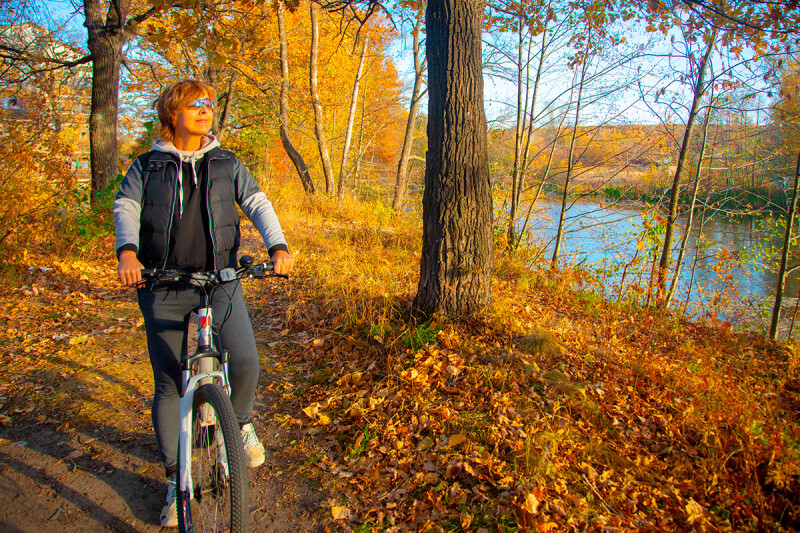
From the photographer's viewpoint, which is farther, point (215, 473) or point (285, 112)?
point (285, 112)

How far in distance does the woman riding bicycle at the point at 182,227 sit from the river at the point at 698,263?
657 centimetres

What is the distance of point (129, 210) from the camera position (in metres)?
2.11

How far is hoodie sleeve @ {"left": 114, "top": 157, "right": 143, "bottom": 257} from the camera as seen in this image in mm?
2078

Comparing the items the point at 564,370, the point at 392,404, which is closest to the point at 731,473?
the point at 564,370

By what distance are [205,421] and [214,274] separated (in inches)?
27.2

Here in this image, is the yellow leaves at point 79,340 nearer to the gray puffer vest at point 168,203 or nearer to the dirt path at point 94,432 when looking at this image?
the dirt path at point 94,432

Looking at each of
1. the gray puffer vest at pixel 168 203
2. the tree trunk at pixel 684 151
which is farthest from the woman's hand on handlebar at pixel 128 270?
the tree trunk at pixel 684 151

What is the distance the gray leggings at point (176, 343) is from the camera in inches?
88.3

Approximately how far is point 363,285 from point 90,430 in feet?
9.54

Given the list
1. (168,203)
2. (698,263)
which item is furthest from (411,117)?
(168,203)

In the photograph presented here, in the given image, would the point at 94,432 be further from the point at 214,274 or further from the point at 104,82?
the point at 104,82

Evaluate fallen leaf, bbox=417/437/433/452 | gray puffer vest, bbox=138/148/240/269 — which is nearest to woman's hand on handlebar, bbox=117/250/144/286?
gray puffer vest, bbox=138/148/240/269

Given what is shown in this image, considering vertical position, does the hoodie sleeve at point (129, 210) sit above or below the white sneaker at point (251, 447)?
above

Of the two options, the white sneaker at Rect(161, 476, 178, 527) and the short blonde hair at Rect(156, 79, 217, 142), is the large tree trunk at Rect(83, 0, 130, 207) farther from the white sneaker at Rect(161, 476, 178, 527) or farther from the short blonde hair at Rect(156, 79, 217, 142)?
the white sneaker at Rect(161, 476, 178, 527)
